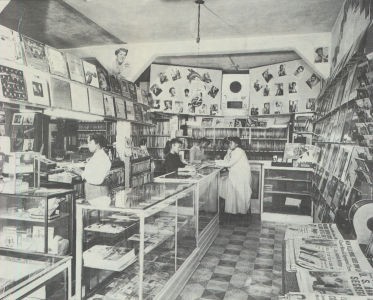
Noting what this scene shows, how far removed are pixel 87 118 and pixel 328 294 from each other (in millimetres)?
5250

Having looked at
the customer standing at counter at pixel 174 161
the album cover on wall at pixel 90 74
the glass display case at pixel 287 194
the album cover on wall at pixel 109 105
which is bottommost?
the glass display case at pixel 287 194

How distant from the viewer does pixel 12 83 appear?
12.5ft

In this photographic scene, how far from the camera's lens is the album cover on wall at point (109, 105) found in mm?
5900

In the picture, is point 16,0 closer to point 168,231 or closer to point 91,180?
point 91,180

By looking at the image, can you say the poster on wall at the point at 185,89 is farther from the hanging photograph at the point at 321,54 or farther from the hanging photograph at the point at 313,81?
the hanging photograph at the point at 321,54

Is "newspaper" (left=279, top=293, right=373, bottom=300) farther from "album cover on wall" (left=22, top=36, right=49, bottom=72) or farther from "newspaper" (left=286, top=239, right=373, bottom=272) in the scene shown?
"album cover on wall" (left=22, top=36, right=49, bottom=72)

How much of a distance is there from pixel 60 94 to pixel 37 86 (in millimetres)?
466

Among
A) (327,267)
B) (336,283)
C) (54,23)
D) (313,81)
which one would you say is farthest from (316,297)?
(313,81)

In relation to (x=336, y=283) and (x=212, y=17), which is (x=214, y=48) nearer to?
(x=212, y=17)

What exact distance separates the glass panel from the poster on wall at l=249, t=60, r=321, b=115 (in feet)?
18.7

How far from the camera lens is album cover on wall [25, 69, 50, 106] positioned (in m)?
4.08

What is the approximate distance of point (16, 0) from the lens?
5.28 m

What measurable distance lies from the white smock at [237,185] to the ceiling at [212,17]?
2.28 m

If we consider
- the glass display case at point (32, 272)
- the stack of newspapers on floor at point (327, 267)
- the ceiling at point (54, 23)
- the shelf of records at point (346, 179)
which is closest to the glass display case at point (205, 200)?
the shelf of records at point (346, 179)
